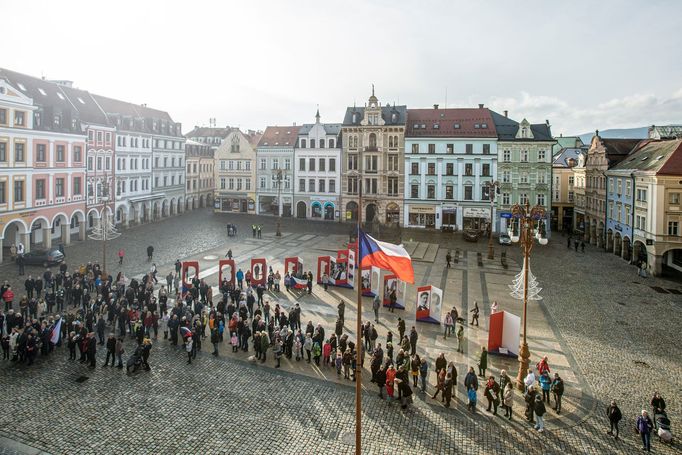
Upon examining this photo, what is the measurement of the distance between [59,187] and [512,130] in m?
49.9

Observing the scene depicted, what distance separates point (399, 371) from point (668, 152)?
3546 centimetres

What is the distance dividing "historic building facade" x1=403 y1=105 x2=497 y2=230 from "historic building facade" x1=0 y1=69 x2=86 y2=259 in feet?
124

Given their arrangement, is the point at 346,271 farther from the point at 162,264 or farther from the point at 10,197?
the point at 10,197

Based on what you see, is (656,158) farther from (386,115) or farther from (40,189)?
(40,189)

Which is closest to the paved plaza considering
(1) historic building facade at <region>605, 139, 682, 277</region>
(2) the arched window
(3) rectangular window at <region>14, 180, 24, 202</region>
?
(1) historic building facade at <region>605, 139, 682, 277</region>

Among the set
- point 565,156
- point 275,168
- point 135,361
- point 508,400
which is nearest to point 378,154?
point 275,168

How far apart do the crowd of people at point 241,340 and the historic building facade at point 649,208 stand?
22.0m

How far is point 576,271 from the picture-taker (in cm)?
Result: 3831

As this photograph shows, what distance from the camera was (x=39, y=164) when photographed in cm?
4053

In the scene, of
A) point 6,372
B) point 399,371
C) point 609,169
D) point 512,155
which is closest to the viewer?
point 399,371

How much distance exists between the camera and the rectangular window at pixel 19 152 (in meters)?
37.6

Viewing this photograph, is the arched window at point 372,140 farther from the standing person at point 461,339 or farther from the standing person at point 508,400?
the standing person at point 508,400

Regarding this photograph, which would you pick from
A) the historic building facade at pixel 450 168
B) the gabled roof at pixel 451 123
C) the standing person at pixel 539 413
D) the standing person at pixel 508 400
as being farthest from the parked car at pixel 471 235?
the standing person at pixel 539 413

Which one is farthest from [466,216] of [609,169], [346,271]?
[346,271]
